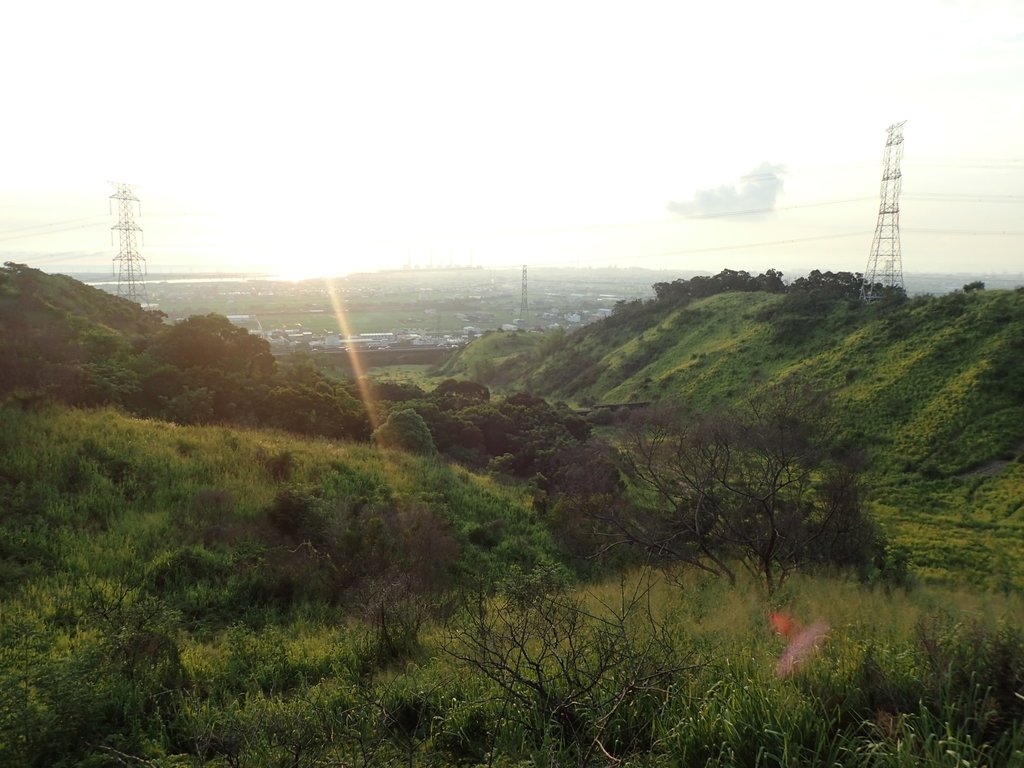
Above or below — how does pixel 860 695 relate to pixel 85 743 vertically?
above

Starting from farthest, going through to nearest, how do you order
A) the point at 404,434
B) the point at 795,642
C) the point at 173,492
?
the point at 404,434, the point at 173,492, the point at 795,642

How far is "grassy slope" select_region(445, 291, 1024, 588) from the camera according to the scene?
2109 cm

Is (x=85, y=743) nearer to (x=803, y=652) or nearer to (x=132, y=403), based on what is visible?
(x=803, y=652)

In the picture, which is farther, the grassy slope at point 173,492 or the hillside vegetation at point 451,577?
the grassy slope at point 173,492

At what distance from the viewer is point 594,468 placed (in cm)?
2052

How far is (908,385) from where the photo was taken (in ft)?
108

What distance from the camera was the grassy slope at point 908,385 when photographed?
69.2 feet

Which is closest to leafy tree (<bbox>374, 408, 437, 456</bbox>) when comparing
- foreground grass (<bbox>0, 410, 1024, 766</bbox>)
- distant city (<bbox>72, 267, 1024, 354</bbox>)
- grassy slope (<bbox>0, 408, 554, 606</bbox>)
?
grassy slope (<bbox>0, 408, 554, 606</bbox>)

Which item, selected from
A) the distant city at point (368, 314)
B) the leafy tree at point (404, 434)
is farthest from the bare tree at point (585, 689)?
the distant city at point (368, 314)

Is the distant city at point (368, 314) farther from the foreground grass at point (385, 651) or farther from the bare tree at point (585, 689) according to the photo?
the bare tree at point (585, 689)

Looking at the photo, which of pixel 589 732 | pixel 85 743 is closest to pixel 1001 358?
pixel 589 732

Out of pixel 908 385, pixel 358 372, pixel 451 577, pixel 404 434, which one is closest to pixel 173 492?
pixel 451 577

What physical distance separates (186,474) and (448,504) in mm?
6054

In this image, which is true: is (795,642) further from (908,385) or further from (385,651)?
(908,385)
